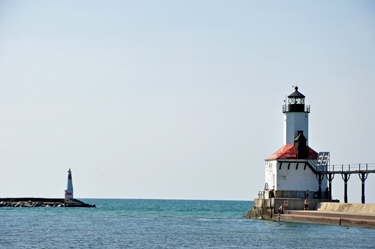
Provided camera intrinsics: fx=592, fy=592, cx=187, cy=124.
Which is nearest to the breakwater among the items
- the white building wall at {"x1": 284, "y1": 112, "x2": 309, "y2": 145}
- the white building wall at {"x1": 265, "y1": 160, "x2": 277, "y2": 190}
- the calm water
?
the white building wall at {"x1": 265, "y1": 160, "x2": 277, "y2": 190}

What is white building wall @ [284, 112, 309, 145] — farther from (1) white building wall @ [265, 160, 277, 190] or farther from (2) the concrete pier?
(2) the concrete pier

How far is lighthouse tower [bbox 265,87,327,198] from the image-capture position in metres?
53.5

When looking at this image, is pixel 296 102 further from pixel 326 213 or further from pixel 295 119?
pixel 326 213

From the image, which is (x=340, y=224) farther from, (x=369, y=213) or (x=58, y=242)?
(x=58, y=242)

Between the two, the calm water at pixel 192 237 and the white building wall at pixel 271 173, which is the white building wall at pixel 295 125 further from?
the calm water at pixel 192 237

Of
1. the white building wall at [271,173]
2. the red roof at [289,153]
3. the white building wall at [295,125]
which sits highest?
the white building wall at [295,125]

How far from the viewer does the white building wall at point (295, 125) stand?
55.7 m

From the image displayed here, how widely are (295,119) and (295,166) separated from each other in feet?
15.6

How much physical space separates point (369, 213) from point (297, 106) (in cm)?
1572

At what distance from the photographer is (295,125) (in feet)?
183

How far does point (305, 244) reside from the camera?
1312 inches

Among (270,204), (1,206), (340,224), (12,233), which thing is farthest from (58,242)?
(1,206)

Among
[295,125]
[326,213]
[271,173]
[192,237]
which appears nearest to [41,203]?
[271,173]

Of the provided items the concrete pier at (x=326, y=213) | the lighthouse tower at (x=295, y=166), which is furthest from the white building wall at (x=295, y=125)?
the concrete pier at (x=326, y=213)
